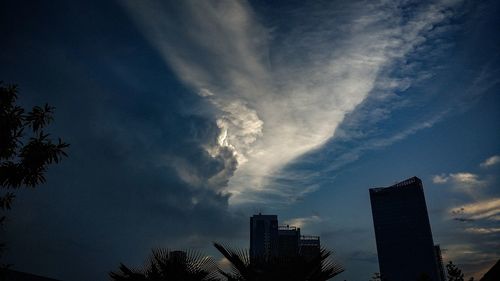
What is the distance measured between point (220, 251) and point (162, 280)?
277cm

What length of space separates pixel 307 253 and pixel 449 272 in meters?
55.1

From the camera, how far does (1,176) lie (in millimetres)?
8055

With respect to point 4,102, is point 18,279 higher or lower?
lower

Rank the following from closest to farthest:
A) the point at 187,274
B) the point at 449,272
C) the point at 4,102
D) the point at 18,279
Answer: the point at 4,102
the point at 187,274
the point at 18,279
the point at 449,272

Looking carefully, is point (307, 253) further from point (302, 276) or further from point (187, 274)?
point (187, 274)

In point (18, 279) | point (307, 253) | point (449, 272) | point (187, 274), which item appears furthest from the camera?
point (449, 272)

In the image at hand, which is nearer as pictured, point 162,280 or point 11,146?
point 11,146

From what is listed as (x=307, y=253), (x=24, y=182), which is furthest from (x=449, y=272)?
(x=24, y=182)

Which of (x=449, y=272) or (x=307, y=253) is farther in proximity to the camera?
(x=449, y=272)

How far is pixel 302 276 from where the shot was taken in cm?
737

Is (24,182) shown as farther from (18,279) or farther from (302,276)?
(18,279)

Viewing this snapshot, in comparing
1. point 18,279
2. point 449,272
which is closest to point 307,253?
point 18,279

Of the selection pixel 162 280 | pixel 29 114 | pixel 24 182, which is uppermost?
pixel 29 114

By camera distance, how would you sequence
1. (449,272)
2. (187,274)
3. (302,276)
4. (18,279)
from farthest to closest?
(449,272) < (18,279) < (187,274) < (302,276)
